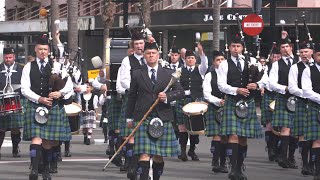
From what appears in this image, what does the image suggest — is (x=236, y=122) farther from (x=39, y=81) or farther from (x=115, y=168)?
(x=39, y=81)

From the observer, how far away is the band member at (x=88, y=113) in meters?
18.4

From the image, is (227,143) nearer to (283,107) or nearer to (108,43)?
(283,107)

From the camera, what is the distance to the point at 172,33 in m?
37.2

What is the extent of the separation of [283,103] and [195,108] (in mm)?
1645

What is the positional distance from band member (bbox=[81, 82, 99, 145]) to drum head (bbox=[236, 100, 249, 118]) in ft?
21.8

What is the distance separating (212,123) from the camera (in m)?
13.7

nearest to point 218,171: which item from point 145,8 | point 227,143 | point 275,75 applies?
point 227,143

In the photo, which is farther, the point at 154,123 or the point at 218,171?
the point at 218,171

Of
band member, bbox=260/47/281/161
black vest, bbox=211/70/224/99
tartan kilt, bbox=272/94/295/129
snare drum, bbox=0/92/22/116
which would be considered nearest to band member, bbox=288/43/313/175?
tartan kilt, bbox=272/94/295/129

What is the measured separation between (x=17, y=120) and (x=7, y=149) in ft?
6.49

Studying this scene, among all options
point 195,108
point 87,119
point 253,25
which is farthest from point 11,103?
point 253,25

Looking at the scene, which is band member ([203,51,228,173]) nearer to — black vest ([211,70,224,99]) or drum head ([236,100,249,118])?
black vest ([211,70,224,99])

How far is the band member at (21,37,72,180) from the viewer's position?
1163cm

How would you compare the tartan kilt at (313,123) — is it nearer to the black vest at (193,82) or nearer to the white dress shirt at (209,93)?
the white dress shirt at (209,93)
